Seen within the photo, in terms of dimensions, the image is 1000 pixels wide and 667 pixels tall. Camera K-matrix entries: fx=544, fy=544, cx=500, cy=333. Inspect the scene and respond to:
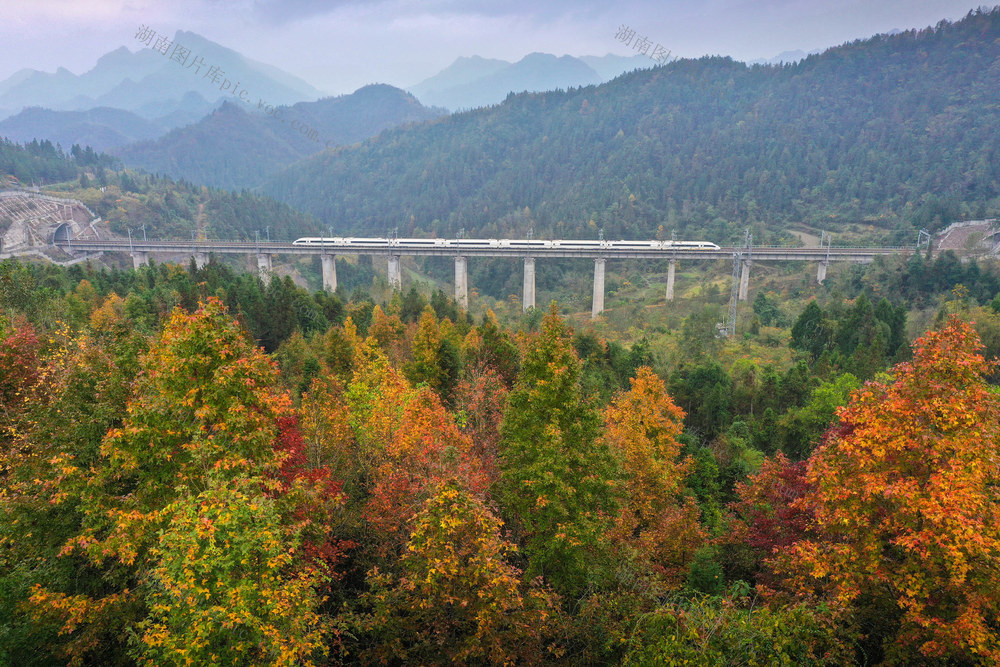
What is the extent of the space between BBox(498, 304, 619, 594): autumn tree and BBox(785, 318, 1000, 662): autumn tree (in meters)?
5.59

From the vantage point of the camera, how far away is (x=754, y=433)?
38.7 meters

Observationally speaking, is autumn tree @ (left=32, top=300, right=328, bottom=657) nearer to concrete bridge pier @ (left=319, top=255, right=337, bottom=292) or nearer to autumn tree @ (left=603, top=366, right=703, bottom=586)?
autumn tree @ (left=603, top=366, right=703, bottom=586)

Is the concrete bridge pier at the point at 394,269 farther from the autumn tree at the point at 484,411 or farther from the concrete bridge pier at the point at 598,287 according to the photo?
the autumn tree at the point at 484,411

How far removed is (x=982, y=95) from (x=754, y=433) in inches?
8113

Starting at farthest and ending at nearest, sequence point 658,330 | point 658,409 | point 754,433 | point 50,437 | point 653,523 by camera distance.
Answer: point 658,330 < point 754,433 < point 658,409 < point 653,523 < point 50,437

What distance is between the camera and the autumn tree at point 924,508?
9969 millimetres

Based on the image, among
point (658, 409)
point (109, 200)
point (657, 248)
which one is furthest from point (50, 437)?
point (109, 200)

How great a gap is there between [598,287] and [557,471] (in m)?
95.6

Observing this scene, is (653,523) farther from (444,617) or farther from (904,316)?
(904,316)

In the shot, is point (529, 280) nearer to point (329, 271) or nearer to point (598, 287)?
point (598, 287)

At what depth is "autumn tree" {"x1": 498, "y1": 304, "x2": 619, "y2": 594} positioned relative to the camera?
51.0ft

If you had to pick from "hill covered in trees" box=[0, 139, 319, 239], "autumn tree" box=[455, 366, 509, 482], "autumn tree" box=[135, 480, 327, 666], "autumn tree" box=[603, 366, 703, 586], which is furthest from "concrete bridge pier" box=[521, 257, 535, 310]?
"autumn tree" box=[135, 480, 327, 666]

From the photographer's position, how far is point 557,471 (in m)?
15.7

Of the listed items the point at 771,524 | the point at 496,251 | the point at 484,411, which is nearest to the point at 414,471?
the point at 484,411
